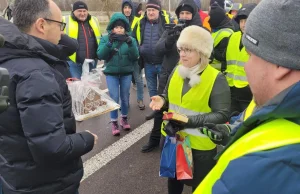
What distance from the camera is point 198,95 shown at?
221cm

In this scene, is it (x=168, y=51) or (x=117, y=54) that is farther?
(x=117, y=54)

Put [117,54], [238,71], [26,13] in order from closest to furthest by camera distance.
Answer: [26,13]
[238,71]
[117,54]

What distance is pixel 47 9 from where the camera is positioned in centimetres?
179

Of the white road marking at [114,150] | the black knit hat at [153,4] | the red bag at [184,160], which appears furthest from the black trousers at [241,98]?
the black knit hat at [153,4]

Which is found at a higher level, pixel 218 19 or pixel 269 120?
pixel 218 19

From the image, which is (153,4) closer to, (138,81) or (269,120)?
(138,81)

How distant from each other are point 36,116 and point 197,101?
4.15 ft

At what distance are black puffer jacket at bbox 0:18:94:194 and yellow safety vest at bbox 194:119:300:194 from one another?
101cm

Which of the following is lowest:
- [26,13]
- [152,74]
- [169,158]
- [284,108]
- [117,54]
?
[169,158]

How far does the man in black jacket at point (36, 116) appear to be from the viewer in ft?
4.79

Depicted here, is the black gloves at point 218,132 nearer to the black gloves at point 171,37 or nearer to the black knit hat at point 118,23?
the black gloves at point 171,37

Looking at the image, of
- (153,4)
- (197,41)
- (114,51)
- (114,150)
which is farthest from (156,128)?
(153,4)

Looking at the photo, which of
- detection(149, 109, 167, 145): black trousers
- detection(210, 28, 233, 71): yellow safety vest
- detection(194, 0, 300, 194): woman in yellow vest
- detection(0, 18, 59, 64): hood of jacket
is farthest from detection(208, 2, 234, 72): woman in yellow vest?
detection(194, 0, 300, 194): woman in yellow vest

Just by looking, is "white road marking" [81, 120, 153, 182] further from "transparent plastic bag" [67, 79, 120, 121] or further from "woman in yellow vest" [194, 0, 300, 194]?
"woman in yellow vest" [194, 0, 300, 194]
